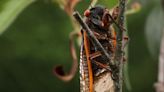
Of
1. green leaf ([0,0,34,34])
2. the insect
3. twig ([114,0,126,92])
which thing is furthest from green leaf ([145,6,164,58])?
twig ([114,0,126,92])

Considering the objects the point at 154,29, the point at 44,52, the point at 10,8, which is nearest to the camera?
the point at 10,8

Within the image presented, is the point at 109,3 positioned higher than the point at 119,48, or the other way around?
the point at 109,3

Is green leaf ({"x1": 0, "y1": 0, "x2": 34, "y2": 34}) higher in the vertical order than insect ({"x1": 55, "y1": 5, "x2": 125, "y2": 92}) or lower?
higher

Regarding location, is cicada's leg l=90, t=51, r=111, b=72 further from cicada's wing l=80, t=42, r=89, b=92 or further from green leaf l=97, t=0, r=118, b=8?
green leaf l=97, t=0, r=118, b=8

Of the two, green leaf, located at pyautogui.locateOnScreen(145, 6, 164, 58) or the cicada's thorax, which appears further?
green leaf, located at pyautogui.locateOnScreen(145, 6, 164, 58)

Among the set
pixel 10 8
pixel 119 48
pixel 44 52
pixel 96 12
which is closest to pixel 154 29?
pixel 10 8

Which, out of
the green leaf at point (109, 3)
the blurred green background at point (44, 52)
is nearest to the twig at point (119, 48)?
the green leaf at point (109, 3)

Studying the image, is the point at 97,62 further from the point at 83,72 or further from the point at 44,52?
the point at 44,52
